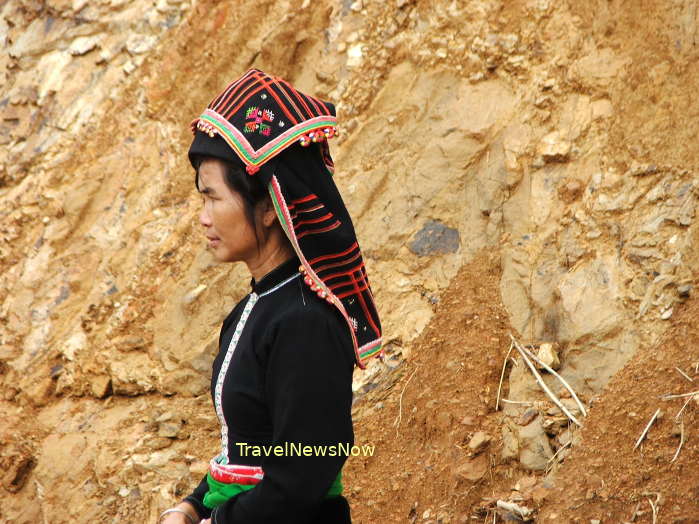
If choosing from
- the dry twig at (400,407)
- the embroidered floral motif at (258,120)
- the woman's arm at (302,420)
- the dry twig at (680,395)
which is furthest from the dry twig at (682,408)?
the embroidered floral motif at (258,120)

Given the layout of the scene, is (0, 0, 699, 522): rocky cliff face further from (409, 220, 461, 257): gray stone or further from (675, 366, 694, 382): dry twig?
(675, 366, 694, 382): dry twig

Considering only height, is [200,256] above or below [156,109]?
below

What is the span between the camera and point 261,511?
6.52ft

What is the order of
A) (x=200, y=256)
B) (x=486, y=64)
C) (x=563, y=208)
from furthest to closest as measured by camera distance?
1. (x=200, y=256)
2. (x=486, y=64)
3. (x=563, y=208)

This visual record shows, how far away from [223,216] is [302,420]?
0.61 meters

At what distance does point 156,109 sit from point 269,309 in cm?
464

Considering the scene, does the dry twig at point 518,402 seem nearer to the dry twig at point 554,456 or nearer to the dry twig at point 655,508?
the dry twig at point 554,456

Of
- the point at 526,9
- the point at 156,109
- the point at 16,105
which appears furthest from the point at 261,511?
the point at 16,105

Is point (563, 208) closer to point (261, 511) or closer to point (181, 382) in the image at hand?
point (181, 382)

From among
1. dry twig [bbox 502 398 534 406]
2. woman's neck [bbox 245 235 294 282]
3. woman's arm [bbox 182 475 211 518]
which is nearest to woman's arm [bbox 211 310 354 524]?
woman's neck [bbox 245 235 294 282]

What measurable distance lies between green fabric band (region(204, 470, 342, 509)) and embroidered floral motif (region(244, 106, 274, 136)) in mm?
943

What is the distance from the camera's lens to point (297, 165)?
216cm

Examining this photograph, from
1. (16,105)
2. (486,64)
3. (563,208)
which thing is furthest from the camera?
(16,105)

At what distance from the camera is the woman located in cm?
197
